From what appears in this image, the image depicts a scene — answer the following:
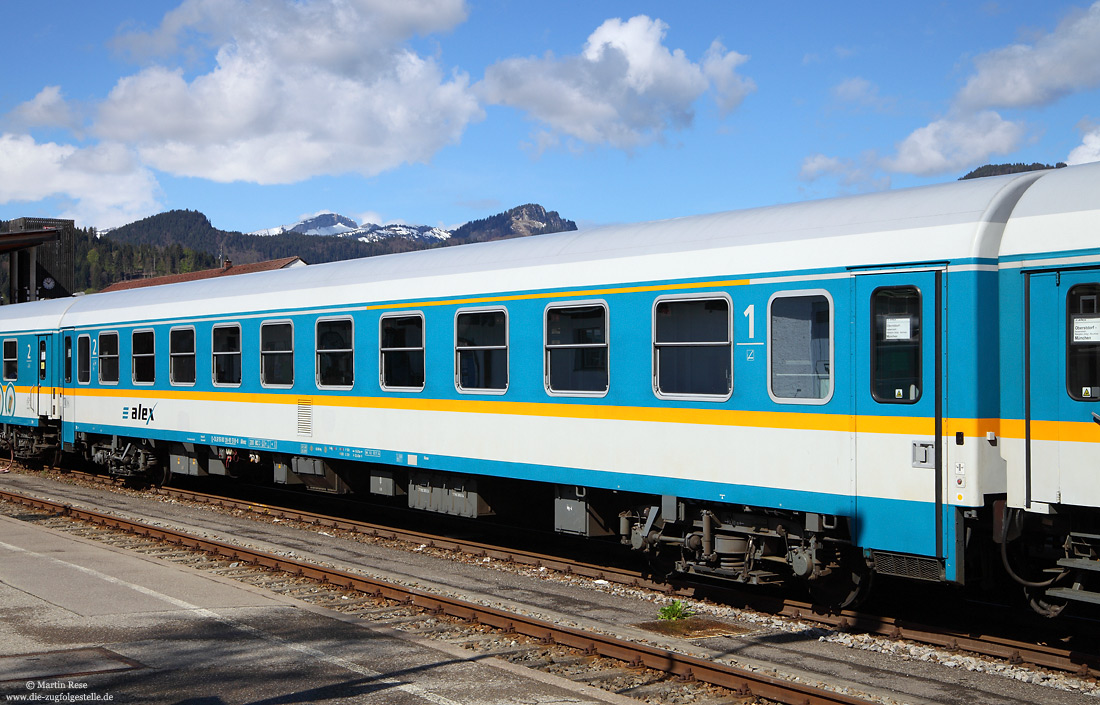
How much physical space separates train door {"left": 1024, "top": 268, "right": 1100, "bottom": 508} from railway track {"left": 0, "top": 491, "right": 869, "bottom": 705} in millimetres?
2273

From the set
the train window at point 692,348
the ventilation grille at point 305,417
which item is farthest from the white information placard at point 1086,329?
the ventilation grille at point 305,417

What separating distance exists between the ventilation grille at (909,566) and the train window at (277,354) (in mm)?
9307

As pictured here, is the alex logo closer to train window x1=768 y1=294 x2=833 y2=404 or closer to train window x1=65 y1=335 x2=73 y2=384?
train window x1=65 y1=335 x2=73 y2=384

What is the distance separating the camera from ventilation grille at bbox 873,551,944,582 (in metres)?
8.01

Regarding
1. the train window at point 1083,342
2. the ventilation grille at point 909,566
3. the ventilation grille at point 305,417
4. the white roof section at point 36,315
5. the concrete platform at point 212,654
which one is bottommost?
the concrete platform at point 212,654

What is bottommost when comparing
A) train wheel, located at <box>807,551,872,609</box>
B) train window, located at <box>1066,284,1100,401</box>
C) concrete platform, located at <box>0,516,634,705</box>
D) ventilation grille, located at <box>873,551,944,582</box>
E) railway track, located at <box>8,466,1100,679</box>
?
railway track, located at <box>8,466,1100,679</box>

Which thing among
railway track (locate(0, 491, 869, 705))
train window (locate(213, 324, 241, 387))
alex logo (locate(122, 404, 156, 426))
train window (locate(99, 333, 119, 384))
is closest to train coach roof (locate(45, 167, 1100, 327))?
train window (locate(213, 324, 241, 387))

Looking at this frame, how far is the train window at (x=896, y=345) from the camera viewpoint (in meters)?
8.16

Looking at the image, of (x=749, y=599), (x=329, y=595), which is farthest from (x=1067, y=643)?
(x=329, y=595)

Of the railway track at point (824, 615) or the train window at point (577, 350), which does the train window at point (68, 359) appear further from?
the train window at point (577, 350)

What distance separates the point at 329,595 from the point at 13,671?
12.0 ft

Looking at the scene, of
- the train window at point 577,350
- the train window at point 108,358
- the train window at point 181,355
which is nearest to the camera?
the train window at point 577,350

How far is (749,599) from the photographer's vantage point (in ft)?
32.7

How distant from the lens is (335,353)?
1419 cm
